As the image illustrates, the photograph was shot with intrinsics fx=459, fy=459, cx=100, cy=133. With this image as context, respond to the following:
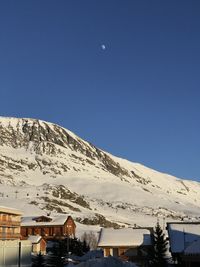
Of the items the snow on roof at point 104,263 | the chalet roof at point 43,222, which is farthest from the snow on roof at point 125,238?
the chalet roof at point 43,222

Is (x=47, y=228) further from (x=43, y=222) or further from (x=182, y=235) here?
(x=182, y=235)

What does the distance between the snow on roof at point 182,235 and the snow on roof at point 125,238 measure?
9.21 m

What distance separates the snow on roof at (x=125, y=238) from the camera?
71562 mm

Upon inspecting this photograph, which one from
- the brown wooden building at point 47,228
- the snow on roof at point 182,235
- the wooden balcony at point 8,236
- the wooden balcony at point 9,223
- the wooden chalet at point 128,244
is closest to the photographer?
the snow on roof at point 182,235

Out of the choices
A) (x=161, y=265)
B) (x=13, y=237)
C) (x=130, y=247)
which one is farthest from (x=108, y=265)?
(x=13, y=237)

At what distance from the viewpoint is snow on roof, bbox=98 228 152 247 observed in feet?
235

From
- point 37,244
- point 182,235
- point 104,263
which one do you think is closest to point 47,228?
point 37,244

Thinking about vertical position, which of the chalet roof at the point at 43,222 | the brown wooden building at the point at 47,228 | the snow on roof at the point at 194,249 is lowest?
the snow on roof at the point at 194,249

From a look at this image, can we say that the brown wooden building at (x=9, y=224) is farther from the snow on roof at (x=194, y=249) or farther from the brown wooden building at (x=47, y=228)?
the snow on roof at (x=194, y=249)

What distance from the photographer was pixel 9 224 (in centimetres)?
8631

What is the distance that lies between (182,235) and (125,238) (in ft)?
49.0

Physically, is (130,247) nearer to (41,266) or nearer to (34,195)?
(41,266)

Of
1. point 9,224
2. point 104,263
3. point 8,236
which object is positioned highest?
point 9,224

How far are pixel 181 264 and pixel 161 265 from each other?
13.6 feet
